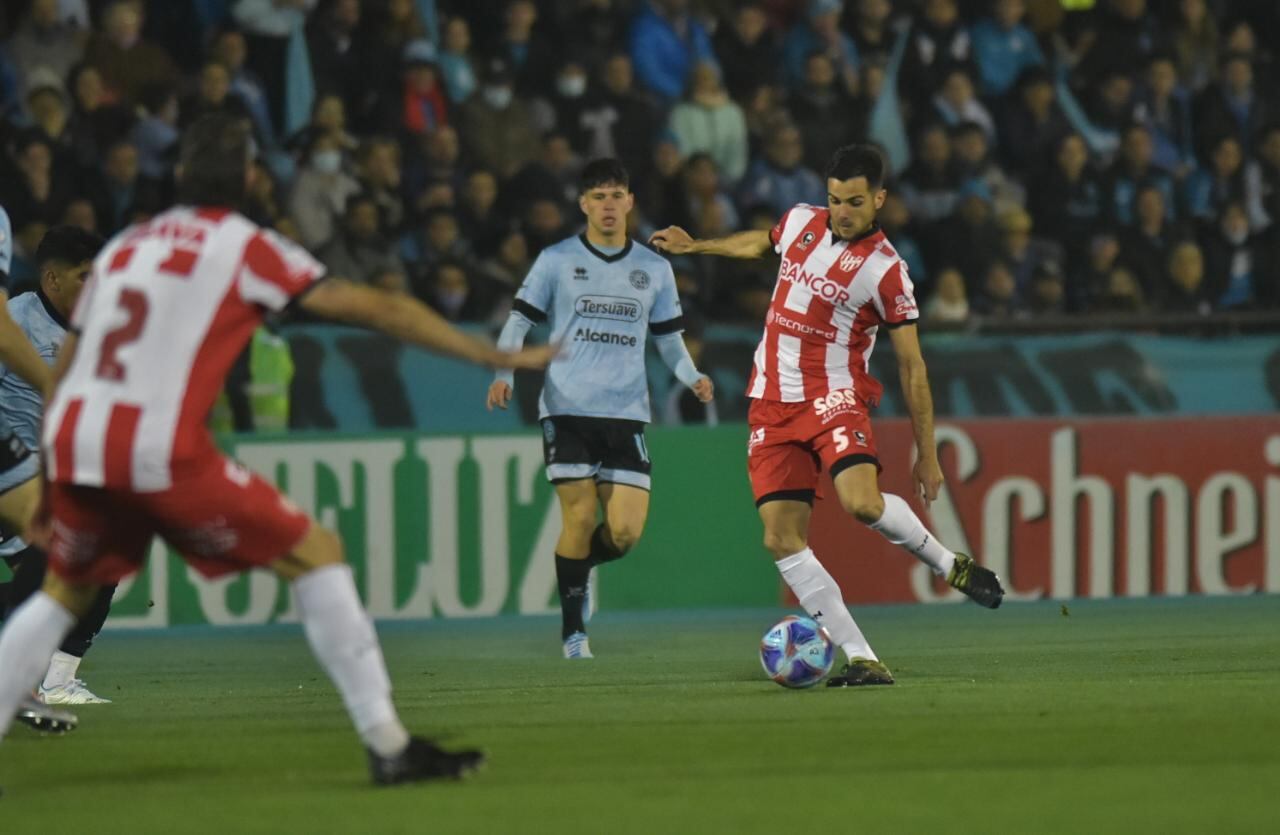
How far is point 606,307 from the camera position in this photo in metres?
11.4

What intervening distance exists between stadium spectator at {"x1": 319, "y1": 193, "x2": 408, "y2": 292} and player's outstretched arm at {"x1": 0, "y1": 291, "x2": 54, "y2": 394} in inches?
270

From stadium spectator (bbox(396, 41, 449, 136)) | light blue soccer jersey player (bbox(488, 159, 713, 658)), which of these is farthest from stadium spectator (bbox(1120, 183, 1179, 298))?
light blue soccer jersey player (bbox(488, 159, 713, 658))

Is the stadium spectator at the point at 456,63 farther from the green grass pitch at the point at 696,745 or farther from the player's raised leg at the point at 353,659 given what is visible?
the player's raised leg at the point at 353,659

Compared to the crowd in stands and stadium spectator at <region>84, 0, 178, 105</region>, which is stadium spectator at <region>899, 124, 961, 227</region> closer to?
the crowd in stands

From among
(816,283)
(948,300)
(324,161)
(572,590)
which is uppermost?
(324,161)

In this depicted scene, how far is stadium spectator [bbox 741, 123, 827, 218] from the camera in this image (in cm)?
Answer: 1664

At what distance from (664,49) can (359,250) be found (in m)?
3.68

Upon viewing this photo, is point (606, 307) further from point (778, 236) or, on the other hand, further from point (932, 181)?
point (932, 181)

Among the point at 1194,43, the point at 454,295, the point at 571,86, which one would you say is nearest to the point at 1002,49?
the point at 1194,43

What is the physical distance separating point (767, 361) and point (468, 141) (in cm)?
698

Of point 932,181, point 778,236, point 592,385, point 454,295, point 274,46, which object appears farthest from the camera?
point 932,181

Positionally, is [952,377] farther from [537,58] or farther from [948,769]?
[948,769]

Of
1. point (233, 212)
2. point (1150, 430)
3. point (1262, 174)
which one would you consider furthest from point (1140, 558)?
point (233, 212)

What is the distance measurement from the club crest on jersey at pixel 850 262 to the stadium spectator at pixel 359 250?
19.0 ft
